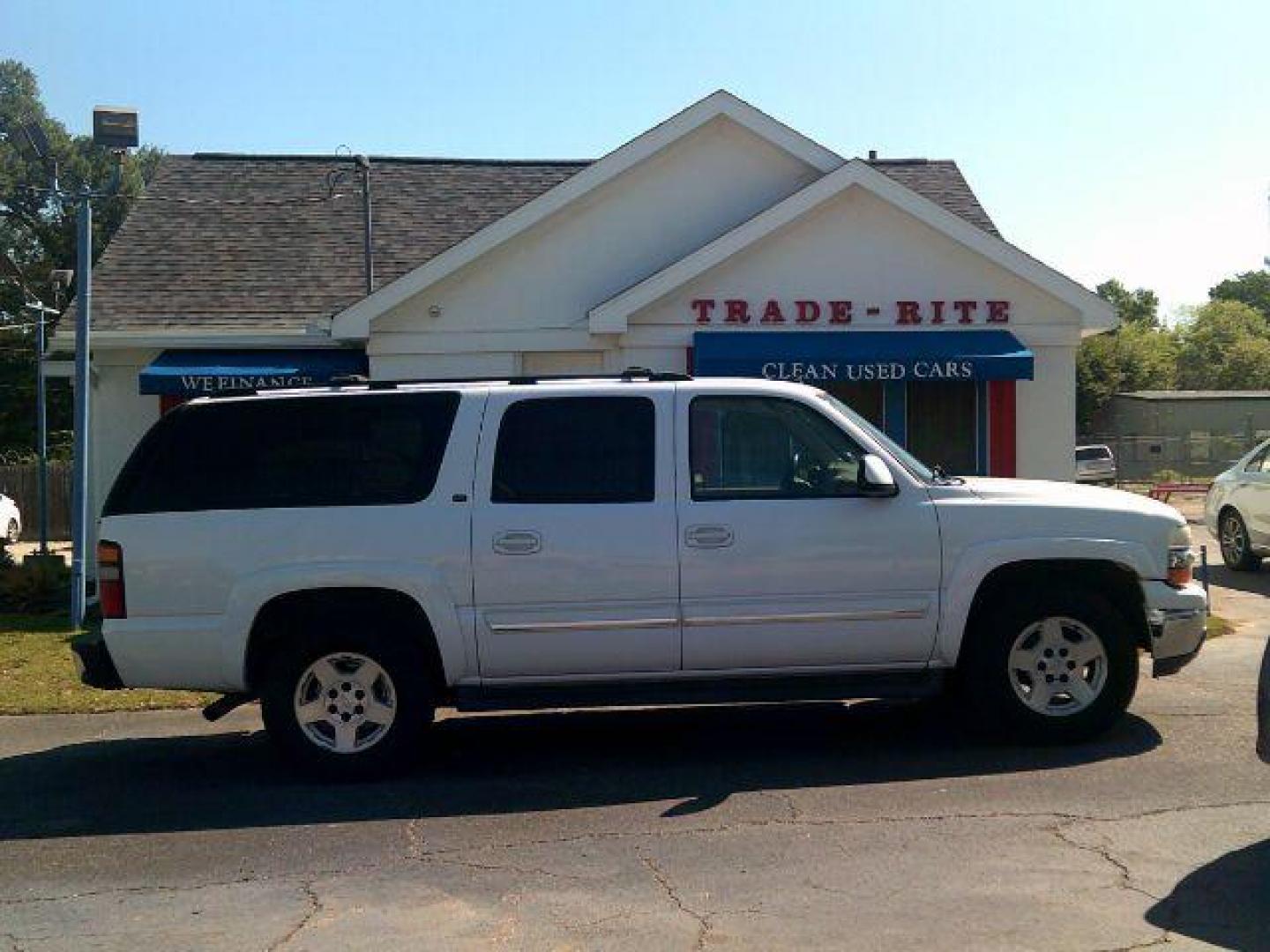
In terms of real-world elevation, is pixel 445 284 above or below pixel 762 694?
above

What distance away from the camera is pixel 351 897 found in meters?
5.18

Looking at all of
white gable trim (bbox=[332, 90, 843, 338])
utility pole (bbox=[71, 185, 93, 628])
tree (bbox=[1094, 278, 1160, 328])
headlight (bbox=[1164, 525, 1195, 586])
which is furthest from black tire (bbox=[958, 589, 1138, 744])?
tree (bbox=[1094, 278, 1160, 328])

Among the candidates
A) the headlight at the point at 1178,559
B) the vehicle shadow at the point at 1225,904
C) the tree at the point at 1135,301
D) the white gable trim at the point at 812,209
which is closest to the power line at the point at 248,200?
the white gable trim at the point at 812,209

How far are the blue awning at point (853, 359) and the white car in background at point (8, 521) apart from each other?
15209 mm

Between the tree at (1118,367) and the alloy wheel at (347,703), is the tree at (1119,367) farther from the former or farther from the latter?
the alloy wheel at (347,703)

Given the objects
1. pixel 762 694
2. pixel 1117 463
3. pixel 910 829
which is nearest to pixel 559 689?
pixel 762 694

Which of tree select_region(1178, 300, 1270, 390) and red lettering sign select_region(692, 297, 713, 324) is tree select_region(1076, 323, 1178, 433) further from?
red lettering sign select_region(692, 297, 713, 324)

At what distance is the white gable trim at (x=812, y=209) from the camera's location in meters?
13.9

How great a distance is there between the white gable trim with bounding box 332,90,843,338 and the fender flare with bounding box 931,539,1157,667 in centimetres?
872

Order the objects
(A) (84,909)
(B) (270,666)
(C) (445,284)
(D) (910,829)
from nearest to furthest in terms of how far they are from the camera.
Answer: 1. (A) (84,909)
2. (D) (910,829)
3. (B) (270,666)
4. (C) (445,284)

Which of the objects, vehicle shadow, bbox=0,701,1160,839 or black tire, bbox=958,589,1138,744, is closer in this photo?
vehicle shadow, bbox=0,701,1160,839

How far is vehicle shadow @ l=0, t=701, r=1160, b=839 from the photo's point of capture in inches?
254

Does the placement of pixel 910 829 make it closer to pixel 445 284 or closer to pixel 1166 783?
pixel 1166 783

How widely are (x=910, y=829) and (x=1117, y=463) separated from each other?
36892mm
